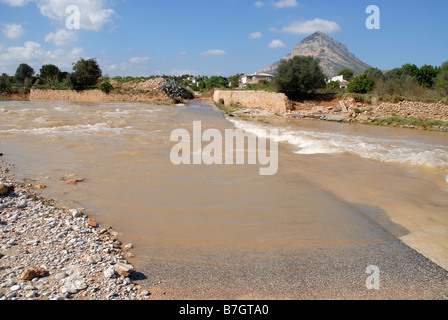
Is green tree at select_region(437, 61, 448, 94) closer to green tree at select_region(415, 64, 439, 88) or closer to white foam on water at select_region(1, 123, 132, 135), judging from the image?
green tree at select_region(415, 64, 439, 88)

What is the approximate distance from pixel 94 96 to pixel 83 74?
3859 mm

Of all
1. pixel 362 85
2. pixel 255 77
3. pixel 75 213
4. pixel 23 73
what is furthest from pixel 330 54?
pixel 75 213

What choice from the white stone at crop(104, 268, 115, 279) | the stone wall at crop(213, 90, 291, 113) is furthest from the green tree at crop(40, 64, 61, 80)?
the white stone at crop(104, 268, 115, 279)

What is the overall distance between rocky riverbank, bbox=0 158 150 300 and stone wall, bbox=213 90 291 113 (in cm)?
2383

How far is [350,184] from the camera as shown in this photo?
6.82 metres

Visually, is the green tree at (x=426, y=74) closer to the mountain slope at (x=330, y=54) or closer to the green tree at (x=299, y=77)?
the green tree at (x=299, y=77)

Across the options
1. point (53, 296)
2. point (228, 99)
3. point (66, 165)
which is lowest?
point (53, 296)

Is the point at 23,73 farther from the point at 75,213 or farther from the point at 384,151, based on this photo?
the point at 75,213

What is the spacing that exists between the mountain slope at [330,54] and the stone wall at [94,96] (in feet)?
193

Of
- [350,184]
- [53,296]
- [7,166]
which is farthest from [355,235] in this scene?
[7,166]

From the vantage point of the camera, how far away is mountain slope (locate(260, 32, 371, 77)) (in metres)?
100

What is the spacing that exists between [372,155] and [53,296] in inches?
398
